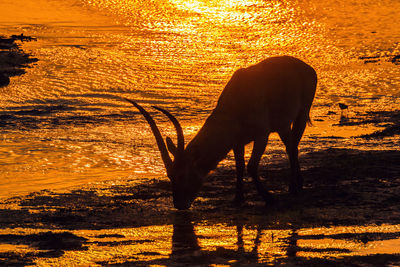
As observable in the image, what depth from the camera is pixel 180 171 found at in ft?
30.0

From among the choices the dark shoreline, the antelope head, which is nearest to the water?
the dark shoreline

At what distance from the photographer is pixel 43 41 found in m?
29.8

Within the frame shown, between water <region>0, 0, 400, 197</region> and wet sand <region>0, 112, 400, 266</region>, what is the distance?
52.2 inches

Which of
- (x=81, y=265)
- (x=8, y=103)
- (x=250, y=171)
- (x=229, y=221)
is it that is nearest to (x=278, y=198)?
(x=250, y=171)

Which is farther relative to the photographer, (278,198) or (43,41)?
(43,41)

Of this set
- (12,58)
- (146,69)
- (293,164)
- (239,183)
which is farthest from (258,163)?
(12,58)

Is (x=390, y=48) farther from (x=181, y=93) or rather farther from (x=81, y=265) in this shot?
(x=81, y=265)

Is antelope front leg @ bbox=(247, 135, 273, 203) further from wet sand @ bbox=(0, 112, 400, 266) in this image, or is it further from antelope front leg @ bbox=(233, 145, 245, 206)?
antelope front leg @ bbox=(233, 145, 245, 206)

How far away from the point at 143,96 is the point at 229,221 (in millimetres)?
11580

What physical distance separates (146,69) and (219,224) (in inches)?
621

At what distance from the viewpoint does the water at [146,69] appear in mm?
13711

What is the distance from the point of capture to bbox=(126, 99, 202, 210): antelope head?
9086 millimetres

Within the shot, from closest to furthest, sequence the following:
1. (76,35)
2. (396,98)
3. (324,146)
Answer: (324,146) → (396,98) → (76,35)

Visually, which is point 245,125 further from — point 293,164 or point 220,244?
point 220,244
